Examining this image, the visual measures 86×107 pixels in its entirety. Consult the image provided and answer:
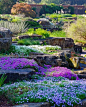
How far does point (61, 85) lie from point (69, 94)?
478 millimetres

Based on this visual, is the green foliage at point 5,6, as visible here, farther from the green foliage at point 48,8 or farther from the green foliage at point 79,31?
the green foliage at point 79,31

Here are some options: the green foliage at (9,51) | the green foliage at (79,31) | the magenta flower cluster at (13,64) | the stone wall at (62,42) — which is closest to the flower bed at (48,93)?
the magenta flower cluster at (13,64)

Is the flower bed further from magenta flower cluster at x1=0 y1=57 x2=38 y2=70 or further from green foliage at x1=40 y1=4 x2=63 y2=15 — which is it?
green foliage at x1=40 y1=4 x2=63 y2=15

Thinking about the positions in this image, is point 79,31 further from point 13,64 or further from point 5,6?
point 5,6

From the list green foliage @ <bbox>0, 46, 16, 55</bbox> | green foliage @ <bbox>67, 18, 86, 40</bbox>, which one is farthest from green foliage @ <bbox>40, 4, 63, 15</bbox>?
green foliage @ <bbox>0, 46, 16, 55</bbox>

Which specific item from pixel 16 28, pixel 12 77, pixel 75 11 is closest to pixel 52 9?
pixel 75 11

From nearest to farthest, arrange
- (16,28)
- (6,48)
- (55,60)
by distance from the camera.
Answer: (55,60), (6,48), (16,28)

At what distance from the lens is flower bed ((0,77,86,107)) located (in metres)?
3.32

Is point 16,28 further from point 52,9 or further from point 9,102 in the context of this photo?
point 52,9

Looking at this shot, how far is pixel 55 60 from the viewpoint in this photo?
6.54m

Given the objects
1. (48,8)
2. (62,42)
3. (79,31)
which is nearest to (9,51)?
(62,42)

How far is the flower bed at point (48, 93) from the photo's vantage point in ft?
10.9

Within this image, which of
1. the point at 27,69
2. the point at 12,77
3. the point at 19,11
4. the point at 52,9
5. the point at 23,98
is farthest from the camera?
the point at 52,9

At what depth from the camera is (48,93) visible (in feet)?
11.5
